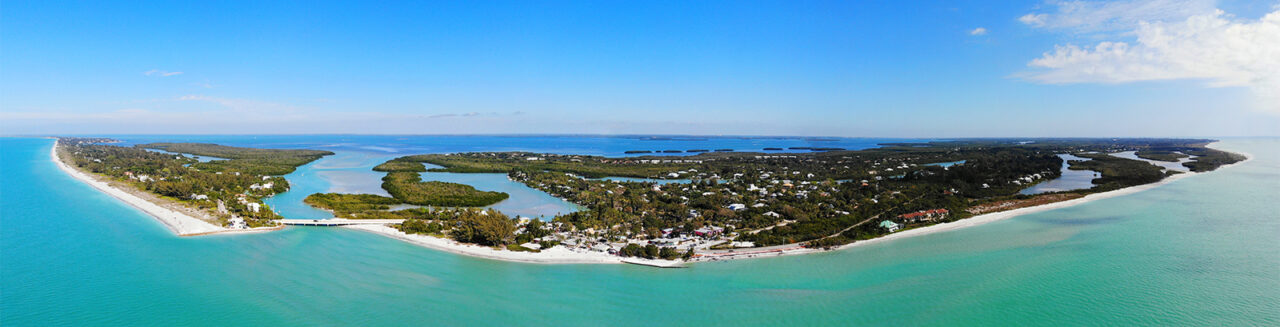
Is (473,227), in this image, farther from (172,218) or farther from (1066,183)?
(1066,183)

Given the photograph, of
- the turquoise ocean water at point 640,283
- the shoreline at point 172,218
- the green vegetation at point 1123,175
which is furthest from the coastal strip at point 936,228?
the shoreline at point 172,218

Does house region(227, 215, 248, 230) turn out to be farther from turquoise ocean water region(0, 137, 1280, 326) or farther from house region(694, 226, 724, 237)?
house region(694, 226, 724, 237)

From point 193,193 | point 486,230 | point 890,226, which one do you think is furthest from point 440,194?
point 890,226

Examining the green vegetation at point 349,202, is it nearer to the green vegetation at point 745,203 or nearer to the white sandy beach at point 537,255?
the green vegetation at point 745,203

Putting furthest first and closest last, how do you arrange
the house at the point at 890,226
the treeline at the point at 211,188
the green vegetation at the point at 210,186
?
the green vegetation at the point at 210,186 → the treeline at the point at 211,188 → the house at the point at 890,226

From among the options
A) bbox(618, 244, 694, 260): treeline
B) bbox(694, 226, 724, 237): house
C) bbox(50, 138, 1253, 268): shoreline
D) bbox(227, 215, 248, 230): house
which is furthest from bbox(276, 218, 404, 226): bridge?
bbox(694, 226, 724, 237): house

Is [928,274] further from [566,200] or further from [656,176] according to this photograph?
[656,176]

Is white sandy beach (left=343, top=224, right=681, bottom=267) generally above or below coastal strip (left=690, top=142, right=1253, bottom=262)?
below
